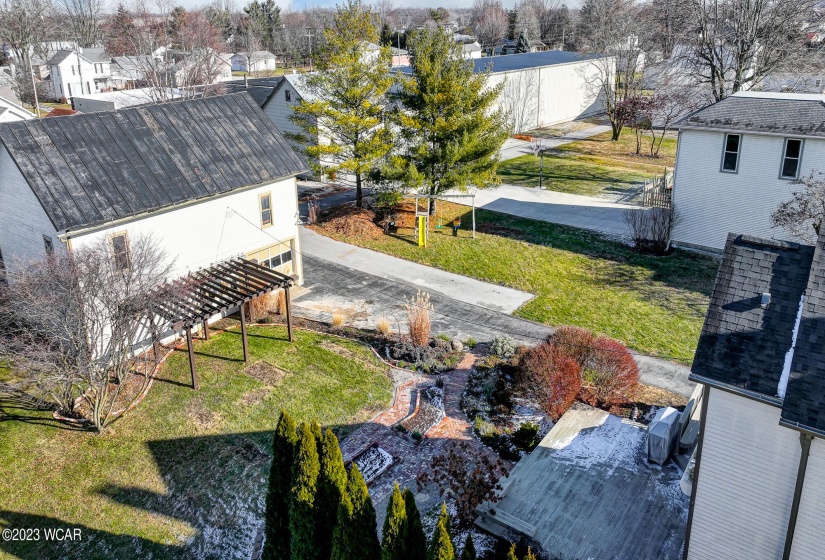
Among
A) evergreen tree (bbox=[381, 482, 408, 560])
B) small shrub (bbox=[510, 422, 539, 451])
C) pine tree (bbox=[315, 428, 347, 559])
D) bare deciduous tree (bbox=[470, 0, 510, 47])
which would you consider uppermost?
bare deciduous tree (bbox=[470, 0, 510, 47])

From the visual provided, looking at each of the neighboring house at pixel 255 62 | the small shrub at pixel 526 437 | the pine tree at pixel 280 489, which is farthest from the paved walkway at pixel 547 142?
the neighboring house at pixel 255 62

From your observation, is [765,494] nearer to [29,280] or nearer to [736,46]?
[29,280]

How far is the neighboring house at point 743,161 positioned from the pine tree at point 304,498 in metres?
20.8

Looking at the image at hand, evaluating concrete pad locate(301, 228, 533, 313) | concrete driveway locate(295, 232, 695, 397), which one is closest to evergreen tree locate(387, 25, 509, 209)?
concrete pad locate(301, 228, 533, 313)

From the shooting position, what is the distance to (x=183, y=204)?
19.4m

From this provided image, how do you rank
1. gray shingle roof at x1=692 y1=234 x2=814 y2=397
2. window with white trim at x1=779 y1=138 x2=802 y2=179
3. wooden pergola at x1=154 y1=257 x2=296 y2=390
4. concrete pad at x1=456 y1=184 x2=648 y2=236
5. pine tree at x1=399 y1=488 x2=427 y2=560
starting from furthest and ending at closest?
concrete pad at x1=456 y1=184 x2=648 y2=236 < window with white trim at x1=779 y1=138 x2=802 y2=179 < wooden pergola at x1=154 y1=257 x2=296 y2=390 < gray shingle roof at x1=692 y1=234 x2=814 y2=397 < pine tree at x1=399 y1=488 x2=427 y2=560

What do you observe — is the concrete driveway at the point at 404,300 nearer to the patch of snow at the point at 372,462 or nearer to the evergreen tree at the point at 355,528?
the patch of snow at the point at 372,462

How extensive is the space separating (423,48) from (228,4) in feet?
359

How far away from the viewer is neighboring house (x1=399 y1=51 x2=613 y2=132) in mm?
46750

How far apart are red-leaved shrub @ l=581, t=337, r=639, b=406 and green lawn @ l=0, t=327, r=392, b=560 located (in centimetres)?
535

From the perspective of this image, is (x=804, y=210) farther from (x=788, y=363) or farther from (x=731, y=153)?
(x=788, y=363)

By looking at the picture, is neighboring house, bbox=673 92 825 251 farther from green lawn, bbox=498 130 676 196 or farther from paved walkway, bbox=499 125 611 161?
paved walkway, bbox=499 125 611 161

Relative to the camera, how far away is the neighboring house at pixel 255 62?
3564 inches

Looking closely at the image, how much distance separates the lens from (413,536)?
912cm
